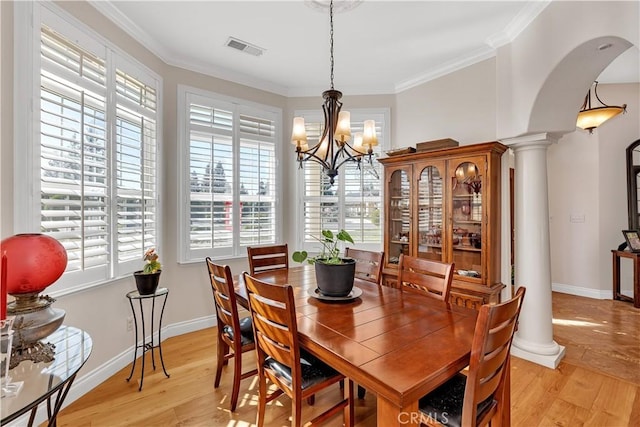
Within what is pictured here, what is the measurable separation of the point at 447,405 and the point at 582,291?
15.8ft

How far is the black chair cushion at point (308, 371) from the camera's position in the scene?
1611mm

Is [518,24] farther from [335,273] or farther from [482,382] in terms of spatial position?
[482,382]

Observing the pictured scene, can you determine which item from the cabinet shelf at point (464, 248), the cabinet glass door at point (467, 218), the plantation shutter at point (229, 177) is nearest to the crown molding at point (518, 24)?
the cabinet glass door at point (467, 218)

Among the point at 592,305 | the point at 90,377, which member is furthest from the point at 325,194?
the point at 592,305

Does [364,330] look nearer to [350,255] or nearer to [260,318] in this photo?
[260,318]

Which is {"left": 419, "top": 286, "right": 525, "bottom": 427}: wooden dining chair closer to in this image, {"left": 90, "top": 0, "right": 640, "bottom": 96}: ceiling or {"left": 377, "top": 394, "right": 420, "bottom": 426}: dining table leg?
{"left": 377, "top": 394, "right": 420, "bottom": 426}: dining table leg

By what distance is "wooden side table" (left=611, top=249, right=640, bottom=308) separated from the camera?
398 cm

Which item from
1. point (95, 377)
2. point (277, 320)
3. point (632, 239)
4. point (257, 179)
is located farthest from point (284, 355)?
point (632, 239)

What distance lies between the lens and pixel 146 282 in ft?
8.12

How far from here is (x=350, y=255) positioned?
278 cm

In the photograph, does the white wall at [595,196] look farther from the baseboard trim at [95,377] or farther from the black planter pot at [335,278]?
the baseboard trim at [95,377]

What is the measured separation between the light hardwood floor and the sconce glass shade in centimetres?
239

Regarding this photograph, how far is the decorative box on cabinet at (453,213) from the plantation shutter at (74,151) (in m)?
2.82

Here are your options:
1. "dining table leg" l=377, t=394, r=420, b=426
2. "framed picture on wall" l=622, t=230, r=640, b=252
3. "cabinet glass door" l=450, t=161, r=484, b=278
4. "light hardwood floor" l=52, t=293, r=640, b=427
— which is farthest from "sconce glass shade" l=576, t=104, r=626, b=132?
"dining table leg" l=377, t=394, r=420, b=426
